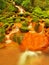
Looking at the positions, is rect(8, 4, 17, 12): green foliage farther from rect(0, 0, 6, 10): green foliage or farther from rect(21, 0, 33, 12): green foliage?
rect(21, 0, 33, 12): green foliage

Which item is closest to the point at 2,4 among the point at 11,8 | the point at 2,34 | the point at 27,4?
the point at 11,8

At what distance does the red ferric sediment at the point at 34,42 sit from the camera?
273 inches

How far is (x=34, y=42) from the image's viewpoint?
707cm

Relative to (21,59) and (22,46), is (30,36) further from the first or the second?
(21,59)

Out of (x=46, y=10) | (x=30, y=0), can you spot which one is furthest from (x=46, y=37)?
(x=30, y=0)

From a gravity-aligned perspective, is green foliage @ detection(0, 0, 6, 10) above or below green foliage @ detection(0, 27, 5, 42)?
above

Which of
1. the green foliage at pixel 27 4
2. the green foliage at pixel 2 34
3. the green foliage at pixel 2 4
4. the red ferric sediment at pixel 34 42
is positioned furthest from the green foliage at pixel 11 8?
the red ferric sediment at pixel 34 42

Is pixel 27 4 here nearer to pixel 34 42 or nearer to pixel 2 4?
pixel 2 4

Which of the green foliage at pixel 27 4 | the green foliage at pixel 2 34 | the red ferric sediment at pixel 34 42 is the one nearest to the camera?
the red ferric sediment at pixel 34 42

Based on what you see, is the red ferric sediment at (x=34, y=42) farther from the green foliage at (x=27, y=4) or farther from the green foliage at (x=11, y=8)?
the green foliage at (x=27, y=4)

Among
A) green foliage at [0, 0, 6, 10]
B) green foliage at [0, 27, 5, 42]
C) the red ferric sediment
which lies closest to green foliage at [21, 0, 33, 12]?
green foliage at [0, 0, 6, 10]

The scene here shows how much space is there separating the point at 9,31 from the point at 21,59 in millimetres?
2257

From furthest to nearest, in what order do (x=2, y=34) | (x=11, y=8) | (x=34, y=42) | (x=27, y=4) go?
(x=27, y=4) < (x=11, y=8) < (x=2, y=34) < (x=34, y=42)

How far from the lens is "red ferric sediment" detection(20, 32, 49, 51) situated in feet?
22.7
